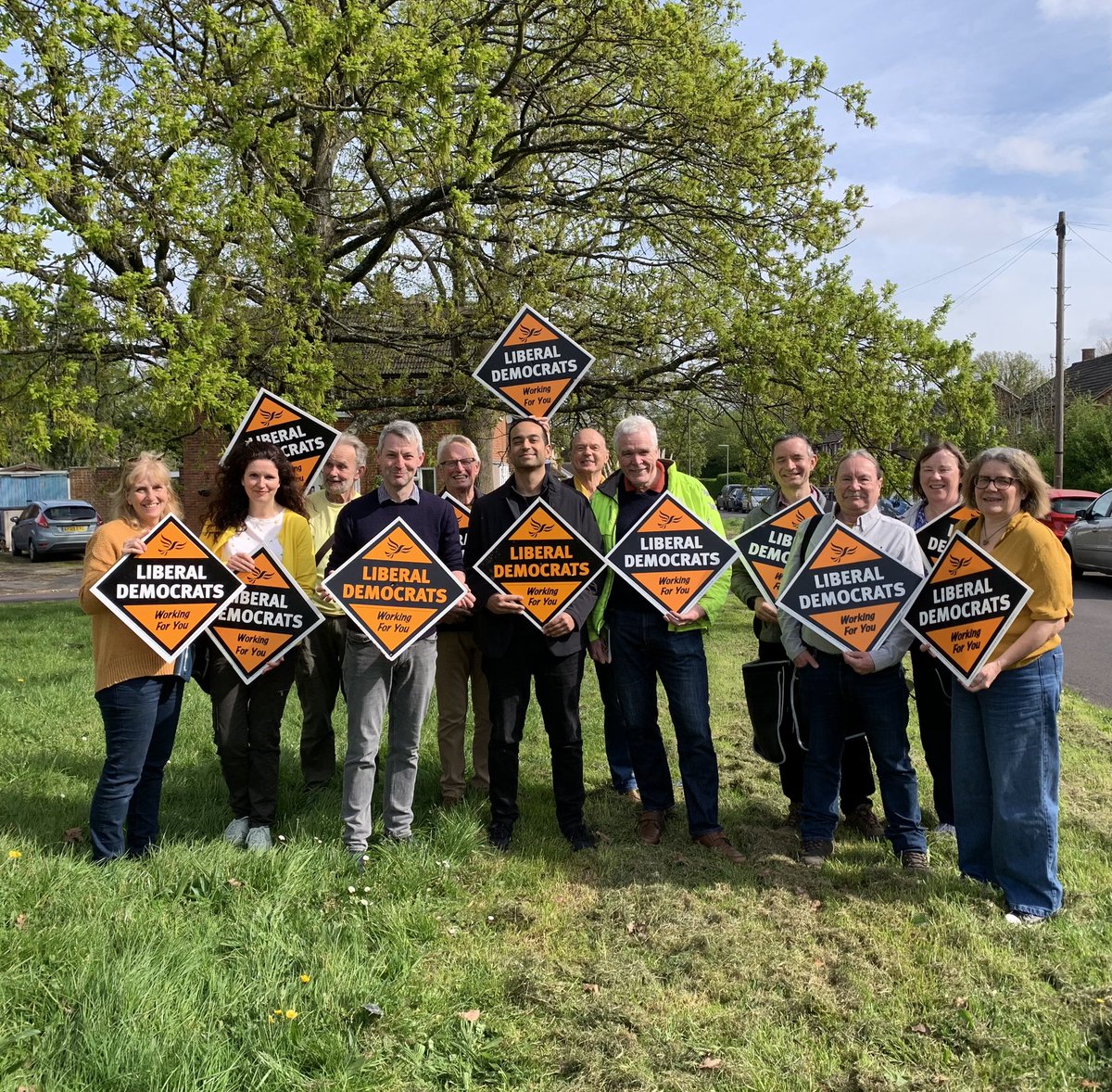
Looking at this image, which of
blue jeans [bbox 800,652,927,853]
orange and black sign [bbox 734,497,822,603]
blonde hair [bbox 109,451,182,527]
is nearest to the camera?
blonde hair [bbox 109,451,182,527]

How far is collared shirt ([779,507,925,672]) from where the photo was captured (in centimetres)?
420

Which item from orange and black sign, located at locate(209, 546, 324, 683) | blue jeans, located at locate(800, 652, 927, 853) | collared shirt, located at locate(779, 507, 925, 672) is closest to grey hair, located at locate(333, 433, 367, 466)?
orange and black sign, located at locate(209, 546, 324, 683)

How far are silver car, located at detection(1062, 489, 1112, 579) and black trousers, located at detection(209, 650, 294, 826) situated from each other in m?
15.5

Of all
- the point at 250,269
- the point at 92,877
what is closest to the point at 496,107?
the point at 250,269

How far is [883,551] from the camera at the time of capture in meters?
4.21

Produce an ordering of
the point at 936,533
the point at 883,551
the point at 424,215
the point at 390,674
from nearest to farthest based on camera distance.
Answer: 1. the point at 883,551
2. the point at 390,674
3. the point at 936,533
4. the point at 424,215

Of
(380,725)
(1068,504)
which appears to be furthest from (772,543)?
(1068,504)

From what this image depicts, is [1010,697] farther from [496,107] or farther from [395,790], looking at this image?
[496,107]

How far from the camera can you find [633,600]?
15.2 ft

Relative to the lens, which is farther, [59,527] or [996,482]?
[59,527]

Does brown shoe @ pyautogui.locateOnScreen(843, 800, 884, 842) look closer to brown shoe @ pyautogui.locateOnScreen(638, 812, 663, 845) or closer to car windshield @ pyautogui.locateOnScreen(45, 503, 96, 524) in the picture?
brown shoe @ pyautogui.locateOnScreen(638, 812, 663, 845)

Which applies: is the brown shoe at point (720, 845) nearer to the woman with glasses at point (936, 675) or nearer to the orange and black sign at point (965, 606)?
the woman with glasses at point (936, 675)

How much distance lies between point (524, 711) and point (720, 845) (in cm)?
122

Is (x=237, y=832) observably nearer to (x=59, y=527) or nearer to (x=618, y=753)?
(x=618, y=753)
